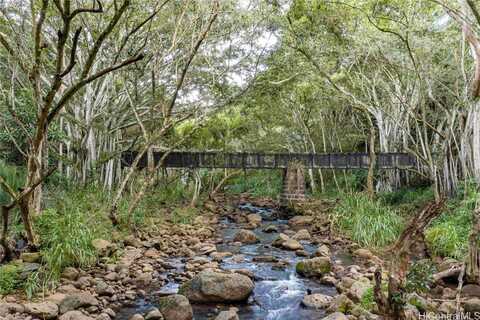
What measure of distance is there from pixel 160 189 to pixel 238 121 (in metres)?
4.10

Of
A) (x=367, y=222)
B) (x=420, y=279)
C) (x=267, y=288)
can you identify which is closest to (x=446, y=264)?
(x=367, y=222)

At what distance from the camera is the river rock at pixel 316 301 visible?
18.1 ft

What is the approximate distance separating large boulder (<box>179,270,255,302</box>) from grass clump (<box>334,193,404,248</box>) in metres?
4.24

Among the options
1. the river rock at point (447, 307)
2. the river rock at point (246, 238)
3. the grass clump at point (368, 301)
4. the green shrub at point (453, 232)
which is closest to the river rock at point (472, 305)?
the river rock at point (447, 307)

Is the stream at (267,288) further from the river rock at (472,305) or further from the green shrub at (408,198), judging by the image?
the green shrub at (408,198)

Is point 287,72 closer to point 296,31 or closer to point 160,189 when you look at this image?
point 296,31

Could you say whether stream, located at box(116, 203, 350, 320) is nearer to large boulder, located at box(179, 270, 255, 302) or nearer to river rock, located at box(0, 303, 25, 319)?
large boulder, located at box(179, 270, 255, 302)

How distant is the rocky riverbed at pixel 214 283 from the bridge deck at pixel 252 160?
174 inches

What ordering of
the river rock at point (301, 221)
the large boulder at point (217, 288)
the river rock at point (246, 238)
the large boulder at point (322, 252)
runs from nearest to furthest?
the large boulder at point (217, 288), the large boulder at point (322, 252), the river rock at point (246, 238), the river rock at point (301, 221)

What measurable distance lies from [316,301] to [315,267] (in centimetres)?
139

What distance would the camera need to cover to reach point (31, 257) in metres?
5.59

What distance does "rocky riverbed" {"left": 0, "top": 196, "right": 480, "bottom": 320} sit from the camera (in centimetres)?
485

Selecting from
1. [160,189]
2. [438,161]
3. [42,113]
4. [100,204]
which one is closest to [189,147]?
[160,189]

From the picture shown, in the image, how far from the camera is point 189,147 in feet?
52.9
